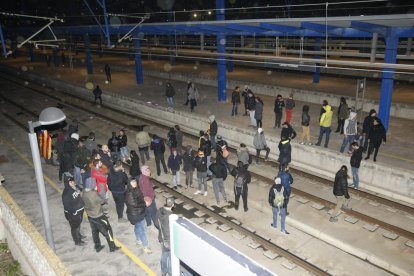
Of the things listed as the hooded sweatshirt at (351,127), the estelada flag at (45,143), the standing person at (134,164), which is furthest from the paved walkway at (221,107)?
the estelada flag at (45,143)

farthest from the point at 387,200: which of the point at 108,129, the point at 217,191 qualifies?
the point at 108,129

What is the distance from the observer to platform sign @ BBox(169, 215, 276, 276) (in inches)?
98.4

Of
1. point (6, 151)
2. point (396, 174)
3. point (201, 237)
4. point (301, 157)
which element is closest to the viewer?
point (201, 237)

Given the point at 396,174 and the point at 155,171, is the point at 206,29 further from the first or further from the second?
the point at 396,174

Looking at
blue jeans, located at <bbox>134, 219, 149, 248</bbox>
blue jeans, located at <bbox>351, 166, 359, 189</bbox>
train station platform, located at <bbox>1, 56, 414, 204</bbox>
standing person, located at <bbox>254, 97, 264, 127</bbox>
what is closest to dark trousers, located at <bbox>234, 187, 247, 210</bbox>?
blue jeans, located at <bbox>134, 219, 149, 248</bbox>

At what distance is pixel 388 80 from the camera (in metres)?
13.5

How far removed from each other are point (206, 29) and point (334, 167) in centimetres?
949

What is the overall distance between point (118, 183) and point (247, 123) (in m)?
8.87

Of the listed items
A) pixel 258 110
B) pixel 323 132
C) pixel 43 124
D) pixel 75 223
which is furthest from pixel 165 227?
pixel 258 110

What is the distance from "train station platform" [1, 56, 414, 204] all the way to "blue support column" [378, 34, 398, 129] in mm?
1175

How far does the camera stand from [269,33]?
646 inches

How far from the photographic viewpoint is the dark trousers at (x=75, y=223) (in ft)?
26.0

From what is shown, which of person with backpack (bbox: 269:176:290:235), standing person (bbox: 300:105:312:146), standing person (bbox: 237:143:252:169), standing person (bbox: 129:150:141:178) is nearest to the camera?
person with backpack (bbox: 269:176:290:235)

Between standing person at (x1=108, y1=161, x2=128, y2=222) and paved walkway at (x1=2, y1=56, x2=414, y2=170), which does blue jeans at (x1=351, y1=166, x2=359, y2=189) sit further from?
standing person at (x1=108, y1=161, x2=128, y2=222)
